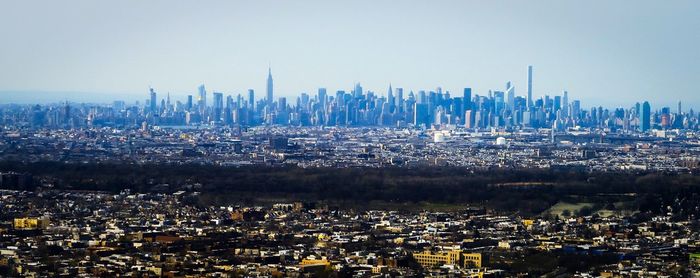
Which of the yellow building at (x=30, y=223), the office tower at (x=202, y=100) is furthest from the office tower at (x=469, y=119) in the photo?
the yellow building at (x=30, y=223)

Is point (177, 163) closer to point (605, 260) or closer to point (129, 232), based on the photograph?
point (129, 232)

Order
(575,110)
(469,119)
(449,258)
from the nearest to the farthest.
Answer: (449,258) → (469,119) → (575,110)

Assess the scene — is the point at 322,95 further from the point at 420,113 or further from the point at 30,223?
the point at 30,223

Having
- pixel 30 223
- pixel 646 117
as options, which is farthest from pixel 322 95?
pixel 30 223

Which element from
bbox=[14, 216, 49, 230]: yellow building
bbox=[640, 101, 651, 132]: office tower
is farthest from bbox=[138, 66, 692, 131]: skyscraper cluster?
bbox=[14, 216, 49, 230]: yellow building

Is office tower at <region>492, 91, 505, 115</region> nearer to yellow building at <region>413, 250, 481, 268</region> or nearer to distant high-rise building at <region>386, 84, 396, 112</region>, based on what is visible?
distant high-rise building at <region>386, 84, 396, 112</region>

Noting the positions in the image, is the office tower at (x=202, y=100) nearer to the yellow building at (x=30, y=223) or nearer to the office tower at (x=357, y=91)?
the office tower at (x=357, y=91)
